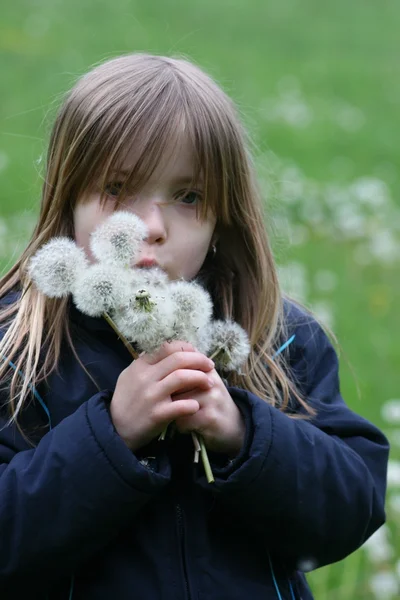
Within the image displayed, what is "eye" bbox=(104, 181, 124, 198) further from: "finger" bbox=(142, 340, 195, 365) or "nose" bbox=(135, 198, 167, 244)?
"finger" bbox=(142, 340, 195, 365)

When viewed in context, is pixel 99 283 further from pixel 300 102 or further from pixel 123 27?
pixel 123 27

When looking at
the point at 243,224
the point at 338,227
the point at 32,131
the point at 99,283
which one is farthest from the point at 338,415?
the point at 32,131

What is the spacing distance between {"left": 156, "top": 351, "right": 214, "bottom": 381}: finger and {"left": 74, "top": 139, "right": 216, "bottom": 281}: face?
0.86ft

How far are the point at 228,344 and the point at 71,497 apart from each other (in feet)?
1.62

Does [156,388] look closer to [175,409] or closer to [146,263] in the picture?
[175,409]

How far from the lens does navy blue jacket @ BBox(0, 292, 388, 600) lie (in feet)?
7.28

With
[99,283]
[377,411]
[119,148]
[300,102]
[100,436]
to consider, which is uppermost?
[300,102]

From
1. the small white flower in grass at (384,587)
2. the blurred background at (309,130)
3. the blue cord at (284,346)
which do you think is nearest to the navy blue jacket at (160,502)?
the blue cord at (284,346)

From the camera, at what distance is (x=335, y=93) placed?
1072 cm

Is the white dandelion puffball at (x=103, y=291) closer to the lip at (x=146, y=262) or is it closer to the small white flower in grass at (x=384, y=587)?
the lip at (x=146, y=262)

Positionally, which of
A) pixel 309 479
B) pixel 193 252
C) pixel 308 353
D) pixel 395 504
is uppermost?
pixel 193 252

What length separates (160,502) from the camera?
2375 mm

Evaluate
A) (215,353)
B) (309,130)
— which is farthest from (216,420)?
(309,130)

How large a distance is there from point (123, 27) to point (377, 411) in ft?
26.0
